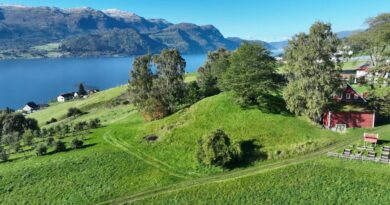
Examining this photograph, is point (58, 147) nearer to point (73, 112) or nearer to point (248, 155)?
point (248, 155)

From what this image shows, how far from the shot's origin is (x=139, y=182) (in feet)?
164

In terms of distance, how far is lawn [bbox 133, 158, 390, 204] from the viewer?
4125cm

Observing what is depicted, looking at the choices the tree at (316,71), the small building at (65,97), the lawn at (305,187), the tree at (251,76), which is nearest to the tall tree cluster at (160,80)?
the tree at (251,76)

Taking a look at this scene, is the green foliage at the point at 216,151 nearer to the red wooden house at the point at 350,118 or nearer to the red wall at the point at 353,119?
the red wooden house at the point at 350,118

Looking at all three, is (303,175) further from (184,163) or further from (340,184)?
(184,163)

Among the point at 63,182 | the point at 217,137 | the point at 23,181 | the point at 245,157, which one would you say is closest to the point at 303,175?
the point at 245,157

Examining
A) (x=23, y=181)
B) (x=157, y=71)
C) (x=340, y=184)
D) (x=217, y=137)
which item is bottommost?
(x=23, y=181)

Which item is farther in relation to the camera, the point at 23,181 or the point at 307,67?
the point at 307,67

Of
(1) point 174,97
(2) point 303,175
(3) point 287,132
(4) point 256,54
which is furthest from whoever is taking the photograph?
(1) point 174,97

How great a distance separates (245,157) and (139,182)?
1594 centimetres

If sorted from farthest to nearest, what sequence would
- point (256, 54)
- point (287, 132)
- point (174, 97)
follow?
point (174, 97) → point (256, 54) → point (287, 132)

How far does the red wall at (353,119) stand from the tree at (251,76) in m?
12.5

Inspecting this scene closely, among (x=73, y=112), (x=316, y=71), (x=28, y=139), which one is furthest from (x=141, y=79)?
(x=73, y=112)

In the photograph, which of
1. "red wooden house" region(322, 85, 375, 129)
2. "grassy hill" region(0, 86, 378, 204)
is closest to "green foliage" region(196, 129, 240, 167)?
"grassy hill" region(0, 86, 378, 204)
